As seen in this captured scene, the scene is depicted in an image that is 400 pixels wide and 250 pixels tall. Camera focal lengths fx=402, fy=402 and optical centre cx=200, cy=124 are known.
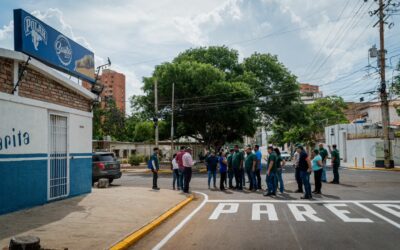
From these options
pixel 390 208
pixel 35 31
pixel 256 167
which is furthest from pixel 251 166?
pixel 35 31

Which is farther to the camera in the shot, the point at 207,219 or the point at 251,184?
the point at 251,184

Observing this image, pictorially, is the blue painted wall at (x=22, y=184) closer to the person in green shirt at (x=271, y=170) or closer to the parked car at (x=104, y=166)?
the person in green shirt at (x=271, y=170)

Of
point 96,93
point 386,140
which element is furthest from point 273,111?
point 96,93

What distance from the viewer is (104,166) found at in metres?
19.1

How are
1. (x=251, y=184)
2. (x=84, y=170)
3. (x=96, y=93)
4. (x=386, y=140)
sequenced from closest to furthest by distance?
(x=84, y=170)
(x=96, y=93)
(x=251, y=184)
(x=386, y=140)

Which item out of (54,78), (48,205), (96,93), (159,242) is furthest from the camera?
(96,93)

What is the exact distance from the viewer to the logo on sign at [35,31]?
10539mm

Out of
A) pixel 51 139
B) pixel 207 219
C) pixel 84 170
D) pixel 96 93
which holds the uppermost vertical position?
pixel 96 93

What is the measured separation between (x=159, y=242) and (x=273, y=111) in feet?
121

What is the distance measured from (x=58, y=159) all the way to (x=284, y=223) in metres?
7.11

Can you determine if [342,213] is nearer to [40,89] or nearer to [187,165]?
[187,165]

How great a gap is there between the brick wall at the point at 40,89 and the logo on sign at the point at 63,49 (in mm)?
938

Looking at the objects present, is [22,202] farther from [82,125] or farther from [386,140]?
[386,140]

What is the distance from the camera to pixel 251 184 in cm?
1625
